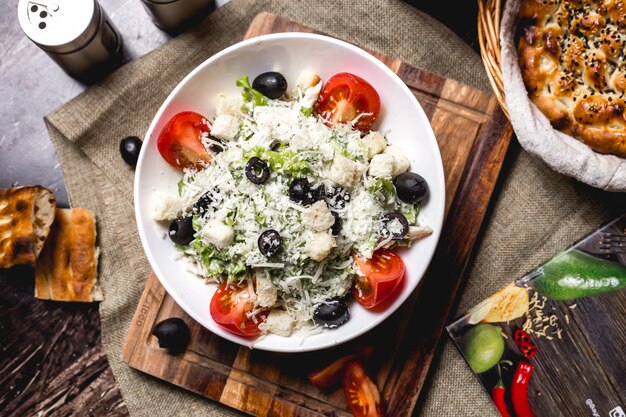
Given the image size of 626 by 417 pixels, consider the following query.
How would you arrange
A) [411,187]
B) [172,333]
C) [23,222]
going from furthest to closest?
[23,222]
[172,333]
[411,187]

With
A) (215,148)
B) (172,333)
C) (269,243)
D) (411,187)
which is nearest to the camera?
(269,243)

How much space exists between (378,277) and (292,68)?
0.83m

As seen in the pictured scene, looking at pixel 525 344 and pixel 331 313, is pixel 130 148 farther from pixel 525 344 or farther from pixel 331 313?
pixel 525 344

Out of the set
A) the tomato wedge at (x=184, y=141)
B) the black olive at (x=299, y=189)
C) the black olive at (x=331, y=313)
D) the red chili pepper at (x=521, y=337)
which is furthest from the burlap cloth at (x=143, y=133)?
the black olive at (x=299, y=189)

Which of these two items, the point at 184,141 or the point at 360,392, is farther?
the point at 360,392

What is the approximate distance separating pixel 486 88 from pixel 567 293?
88 centimetres

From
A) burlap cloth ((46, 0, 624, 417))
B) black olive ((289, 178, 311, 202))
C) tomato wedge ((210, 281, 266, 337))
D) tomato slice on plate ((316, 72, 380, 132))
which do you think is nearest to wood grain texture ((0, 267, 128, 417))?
burlap cloth ((46, 0, 624, 417))

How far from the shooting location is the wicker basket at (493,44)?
225 centimetres

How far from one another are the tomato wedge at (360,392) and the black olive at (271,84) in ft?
3.46

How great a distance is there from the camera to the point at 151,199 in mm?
2189

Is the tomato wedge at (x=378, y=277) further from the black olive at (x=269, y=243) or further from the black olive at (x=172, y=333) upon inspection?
the black olive at (x=172, y=333)

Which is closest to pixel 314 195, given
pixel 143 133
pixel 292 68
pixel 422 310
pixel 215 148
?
pixel 215 148

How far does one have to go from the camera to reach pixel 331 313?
2.08m

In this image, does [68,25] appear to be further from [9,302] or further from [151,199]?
[9,302]
